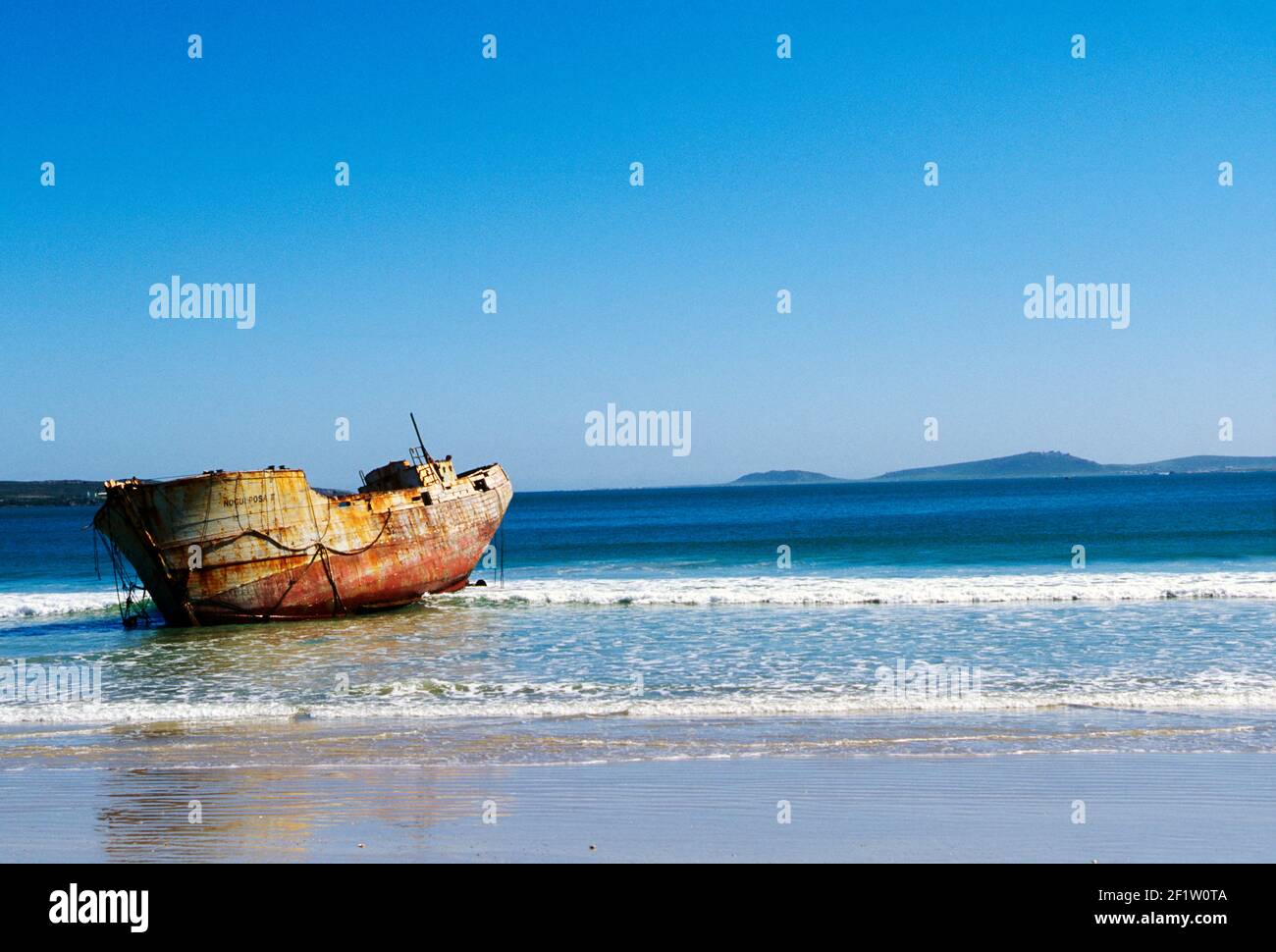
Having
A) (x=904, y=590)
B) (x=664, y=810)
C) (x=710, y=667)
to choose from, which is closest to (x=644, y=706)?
(x=710, y=667)

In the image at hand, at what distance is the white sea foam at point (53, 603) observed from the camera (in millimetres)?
25672

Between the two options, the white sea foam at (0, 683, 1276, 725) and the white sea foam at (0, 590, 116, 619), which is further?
the white sea foam at (0, 590, 116, 619)

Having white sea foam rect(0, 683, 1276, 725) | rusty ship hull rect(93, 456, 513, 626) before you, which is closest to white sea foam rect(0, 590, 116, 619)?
rusty ship hull rect(93, 456, 513, 626)

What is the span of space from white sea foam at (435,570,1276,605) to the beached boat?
11.4 ft

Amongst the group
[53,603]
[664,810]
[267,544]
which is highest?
[267,544]

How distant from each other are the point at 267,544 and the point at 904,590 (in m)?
14.9

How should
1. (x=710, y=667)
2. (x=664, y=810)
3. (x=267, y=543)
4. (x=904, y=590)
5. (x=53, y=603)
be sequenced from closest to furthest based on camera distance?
(x=664, y=810) → (x=710, y=667) → (x=267, y=543) → (x=904, y=590) → (x=53, y=603)

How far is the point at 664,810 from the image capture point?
7.55 meters

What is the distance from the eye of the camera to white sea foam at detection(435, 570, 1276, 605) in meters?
22.8

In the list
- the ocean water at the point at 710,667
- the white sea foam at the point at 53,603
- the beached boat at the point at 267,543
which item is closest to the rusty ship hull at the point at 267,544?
the beached boat at the point at 267,543

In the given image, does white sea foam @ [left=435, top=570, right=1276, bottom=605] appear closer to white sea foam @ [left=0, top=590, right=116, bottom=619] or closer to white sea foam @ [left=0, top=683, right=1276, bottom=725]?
white sea foam @ [left=0, top=590, right=116, bottom=619]

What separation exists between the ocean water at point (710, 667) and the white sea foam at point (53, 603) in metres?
0.18

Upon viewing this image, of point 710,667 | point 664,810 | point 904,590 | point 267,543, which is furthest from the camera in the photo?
point 904,590

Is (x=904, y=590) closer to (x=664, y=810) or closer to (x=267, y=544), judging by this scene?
(x=267, y=544)
